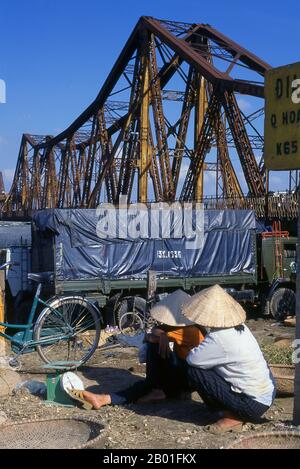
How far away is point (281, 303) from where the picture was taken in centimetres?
1369

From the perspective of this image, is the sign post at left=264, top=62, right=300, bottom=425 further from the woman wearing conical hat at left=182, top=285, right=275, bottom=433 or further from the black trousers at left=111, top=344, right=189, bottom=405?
the black trousers at left=111, top=344, right=189, bottom=405

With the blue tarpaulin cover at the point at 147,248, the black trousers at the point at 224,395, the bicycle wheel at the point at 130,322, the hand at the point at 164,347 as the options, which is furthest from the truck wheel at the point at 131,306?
the black trousers at the point at 224,395

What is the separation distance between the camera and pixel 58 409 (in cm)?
554

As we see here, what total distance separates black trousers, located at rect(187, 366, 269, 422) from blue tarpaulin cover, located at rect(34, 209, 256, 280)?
7.64 meters

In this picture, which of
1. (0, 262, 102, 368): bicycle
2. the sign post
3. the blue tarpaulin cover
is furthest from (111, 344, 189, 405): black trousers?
the blue tarpaulin cover

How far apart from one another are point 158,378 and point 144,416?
0.41 meters

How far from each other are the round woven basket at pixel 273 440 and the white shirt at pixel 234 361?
1.61 ft

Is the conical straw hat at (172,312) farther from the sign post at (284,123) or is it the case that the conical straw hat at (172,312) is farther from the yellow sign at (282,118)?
the yellow sign at (282,118)

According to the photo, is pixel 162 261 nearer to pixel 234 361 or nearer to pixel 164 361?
pixel 164 361

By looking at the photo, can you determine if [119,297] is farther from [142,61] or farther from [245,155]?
[142,61]

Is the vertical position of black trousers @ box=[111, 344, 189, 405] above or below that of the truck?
below

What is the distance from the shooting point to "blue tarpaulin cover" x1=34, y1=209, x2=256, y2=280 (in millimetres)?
12352

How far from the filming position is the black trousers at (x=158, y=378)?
5.46 m
